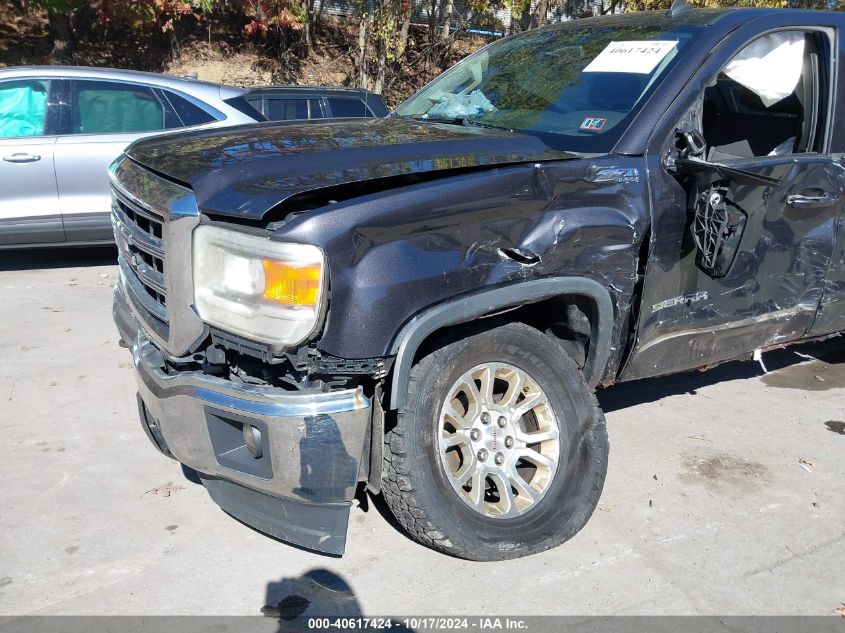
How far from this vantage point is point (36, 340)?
573 cm

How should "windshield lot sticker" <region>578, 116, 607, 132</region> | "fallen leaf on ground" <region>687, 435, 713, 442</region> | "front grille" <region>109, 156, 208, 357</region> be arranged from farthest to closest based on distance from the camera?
"fallen leaf on ground" <region>687, 435, 713, 442</region>, "windshield lot sticker" <region>578, 116, 607, 132</region>, "front grille" <region>109, 156, 208, 357</region>

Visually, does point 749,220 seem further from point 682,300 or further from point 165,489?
point 165,489

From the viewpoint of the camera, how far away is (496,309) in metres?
3.15

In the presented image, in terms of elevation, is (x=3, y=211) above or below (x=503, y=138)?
below

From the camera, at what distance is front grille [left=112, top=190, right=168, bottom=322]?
3158mm

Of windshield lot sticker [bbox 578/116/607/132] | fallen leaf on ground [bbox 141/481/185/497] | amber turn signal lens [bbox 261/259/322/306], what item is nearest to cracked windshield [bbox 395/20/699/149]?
windshield lot sticker [bbox 578/116/607/132]

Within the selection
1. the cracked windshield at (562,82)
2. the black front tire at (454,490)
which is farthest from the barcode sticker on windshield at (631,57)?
the black front tire at (454,490)

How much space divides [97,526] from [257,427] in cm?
119

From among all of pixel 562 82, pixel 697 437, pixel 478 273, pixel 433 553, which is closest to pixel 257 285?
pixel 478 273

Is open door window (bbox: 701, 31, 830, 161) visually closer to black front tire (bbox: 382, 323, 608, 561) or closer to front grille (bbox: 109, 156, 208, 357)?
black front tire (bbox: 382, 323, 608, 561)

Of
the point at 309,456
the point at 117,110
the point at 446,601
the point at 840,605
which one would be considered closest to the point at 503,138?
the point at 309,456

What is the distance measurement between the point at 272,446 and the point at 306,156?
106 cm

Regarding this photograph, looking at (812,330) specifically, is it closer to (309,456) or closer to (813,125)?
(813,125)

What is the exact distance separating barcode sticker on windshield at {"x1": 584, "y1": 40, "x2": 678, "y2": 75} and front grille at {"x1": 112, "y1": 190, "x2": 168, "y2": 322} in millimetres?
2164
